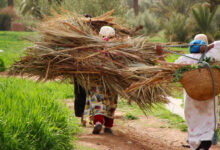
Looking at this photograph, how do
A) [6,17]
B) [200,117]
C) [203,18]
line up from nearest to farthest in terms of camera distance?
[200,117]
[203,18]
[6,17]

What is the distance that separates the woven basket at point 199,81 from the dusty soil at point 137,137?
1.31m

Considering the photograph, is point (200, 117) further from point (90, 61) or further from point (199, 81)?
point (90, 61)

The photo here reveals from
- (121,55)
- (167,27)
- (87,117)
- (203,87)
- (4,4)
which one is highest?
(4,4)

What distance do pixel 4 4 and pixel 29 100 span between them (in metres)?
43.6

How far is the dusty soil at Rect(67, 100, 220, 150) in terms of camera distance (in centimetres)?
463

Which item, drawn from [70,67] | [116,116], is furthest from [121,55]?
[116,116]

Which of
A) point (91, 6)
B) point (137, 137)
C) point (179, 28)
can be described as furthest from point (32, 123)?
point (179, 28)

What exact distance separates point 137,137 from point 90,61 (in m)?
1.36

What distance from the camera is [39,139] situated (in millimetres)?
3656

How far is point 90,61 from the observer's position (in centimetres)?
489

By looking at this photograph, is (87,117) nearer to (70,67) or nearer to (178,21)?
(70,67)

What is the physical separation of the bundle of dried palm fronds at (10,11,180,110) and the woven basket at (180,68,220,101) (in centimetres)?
106

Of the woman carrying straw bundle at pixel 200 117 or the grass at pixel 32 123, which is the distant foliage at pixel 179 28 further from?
the grass at pixel 32 123

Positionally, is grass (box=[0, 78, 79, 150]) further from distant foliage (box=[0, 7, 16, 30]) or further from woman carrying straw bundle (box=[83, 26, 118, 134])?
distant foliage (box=[0, 7, 16, 30])
